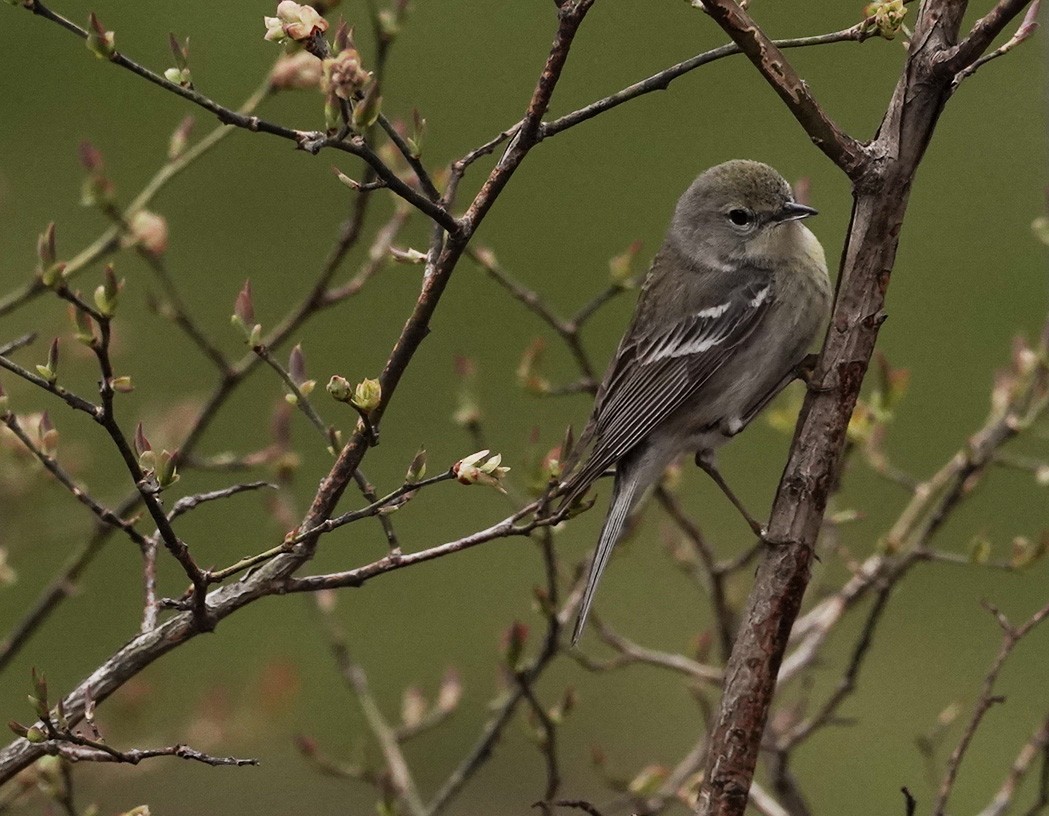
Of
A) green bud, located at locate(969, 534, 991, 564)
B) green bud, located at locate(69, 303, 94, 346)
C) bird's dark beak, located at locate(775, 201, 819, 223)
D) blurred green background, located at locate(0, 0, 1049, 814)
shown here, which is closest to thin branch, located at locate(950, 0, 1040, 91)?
green bud, located at locate(969, 534, 991, 564)

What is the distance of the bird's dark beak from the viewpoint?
4.03 m

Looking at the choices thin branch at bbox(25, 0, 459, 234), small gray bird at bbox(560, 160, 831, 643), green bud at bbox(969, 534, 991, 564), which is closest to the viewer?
thin branch at bbox(25, 0, 459, 234)

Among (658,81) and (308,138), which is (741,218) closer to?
(658,81)

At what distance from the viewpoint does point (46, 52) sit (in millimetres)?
9883

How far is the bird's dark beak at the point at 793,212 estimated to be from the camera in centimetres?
403

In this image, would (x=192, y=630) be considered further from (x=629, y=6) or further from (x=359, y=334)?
(x=629, y=6)

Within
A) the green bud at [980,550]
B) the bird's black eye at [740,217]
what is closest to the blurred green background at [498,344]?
the bird's black eye at [740,217]

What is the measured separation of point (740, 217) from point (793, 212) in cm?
19

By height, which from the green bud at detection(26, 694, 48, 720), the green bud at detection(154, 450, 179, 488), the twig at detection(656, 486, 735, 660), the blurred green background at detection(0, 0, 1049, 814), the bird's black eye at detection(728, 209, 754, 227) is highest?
the blurred green background at detection(0, 0, 1049, 814)

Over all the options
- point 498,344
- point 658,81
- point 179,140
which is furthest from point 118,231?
point 498,344

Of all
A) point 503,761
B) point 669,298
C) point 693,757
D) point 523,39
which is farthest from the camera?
point 523,39

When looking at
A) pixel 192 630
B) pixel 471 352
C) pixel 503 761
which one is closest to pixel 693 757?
pixel 192 630

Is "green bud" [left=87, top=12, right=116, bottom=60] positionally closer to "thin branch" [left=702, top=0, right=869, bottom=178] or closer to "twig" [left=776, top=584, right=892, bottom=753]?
"thin branch" [left=702, top=0, right=869, bottom=178]

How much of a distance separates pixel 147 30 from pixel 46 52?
2.43 ft
